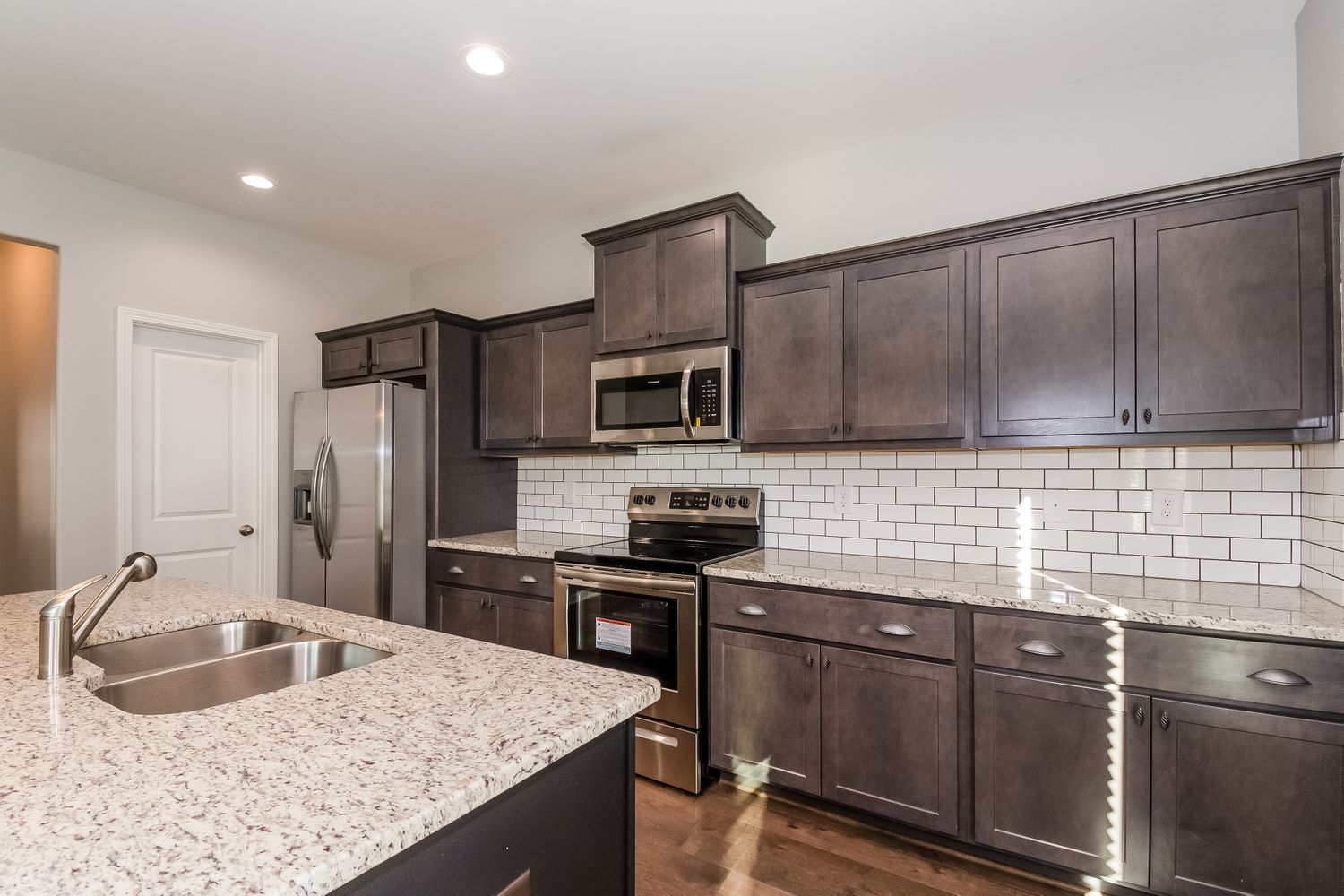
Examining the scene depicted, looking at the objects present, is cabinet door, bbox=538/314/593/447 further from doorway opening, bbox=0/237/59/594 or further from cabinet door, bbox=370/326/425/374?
doorway opening, bbox=0/237/59/594

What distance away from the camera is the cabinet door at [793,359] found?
8.50 feet

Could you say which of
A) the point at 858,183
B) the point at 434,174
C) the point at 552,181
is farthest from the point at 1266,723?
the point at 434,174

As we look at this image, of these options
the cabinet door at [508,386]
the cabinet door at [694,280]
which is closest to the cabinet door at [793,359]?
the cabinet door at [694,280]

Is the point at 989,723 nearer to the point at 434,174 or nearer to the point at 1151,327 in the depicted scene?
the point at 1151,327

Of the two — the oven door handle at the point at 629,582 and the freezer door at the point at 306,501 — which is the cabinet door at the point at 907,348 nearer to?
the oven door handle at the point at 629,582

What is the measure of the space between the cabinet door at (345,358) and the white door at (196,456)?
1.27 feet

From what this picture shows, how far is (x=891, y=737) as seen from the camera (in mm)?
2193

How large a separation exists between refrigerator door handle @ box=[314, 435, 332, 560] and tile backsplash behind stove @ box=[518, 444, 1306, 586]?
1816 mm

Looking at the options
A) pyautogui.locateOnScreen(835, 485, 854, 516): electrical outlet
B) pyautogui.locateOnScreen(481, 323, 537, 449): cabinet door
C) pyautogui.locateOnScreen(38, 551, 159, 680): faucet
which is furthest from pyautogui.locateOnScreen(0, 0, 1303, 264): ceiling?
pyautogui.locateOnScreen(38, 551, 159, 680): faucet

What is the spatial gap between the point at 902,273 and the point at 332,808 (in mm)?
2400

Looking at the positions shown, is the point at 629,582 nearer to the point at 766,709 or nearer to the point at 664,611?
the point at 664,611

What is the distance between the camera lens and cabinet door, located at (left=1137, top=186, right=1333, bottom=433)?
184 cm

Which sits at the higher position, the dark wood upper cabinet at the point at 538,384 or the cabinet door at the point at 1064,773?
the dark wood upper cabinet at the point at 538,384

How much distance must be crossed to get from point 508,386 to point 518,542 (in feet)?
2.99
